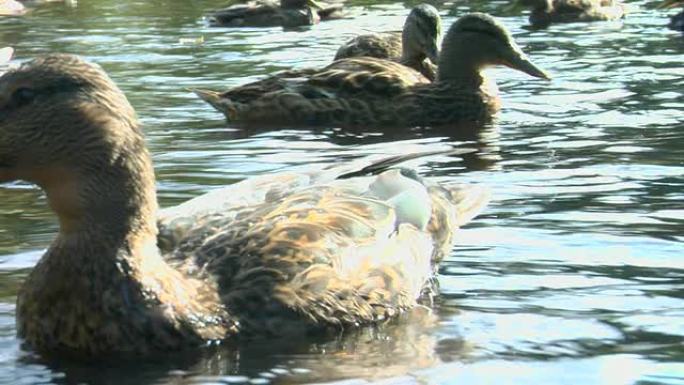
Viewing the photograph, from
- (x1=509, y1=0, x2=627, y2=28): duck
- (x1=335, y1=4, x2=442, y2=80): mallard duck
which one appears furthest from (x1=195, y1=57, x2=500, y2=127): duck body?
(x1=509, y1=0, x2=627, y2=28): duck

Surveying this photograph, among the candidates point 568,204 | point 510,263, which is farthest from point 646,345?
point 568,204

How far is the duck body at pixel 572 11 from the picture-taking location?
21359 mm

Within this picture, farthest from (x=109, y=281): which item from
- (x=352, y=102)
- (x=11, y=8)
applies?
(x=11, y=8)

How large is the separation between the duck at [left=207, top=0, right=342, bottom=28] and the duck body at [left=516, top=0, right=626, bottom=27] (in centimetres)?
286

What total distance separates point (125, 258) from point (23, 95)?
720mm

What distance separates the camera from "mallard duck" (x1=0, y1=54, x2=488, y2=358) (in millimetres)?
6477

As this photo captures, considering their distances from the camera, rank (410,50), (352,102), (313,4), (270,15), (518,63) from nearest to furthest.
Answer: (352,102) < (518,63) < (410,50) < (270,15) < (313,4)

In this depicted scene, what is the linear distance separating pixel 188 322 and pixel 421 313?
1129 mm

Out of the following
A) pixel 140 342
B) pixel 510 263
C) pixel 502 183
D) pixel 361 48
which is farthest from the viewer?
pixel 361 48

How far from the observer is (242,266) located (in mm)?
6738

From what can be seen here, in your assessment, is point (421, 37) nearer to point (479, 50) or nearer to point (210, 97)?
point (479, 50)

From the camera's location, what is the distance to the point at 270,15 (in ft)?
74.7

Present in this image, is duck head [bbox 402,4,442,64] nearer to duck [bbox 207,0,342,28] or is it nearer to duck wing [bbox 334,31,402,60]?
duck wing [bbox 334,31,402,60]

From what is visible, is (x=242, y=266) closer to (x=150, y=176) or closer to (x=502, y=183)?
Result: (x=150, y=176)
